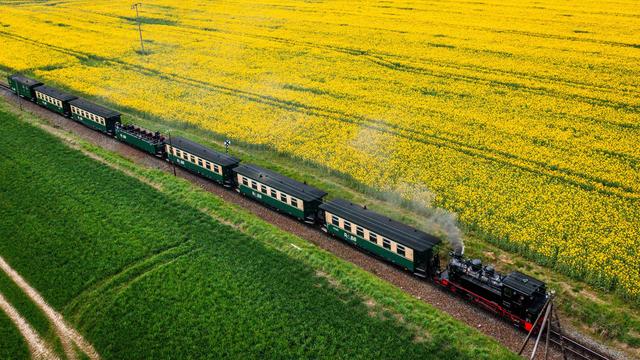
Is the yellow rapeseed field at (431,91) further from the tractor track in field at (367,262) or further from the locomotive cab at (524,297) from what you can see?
the tractor track in field at (367,262)

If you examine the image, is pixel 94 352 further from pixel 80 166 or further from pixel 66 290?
pixel 80 166

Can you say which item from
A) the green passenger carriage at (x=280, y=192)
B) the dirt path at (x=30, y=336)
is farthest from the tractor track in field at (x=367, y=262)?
the dirt path at (x=30, y=336)

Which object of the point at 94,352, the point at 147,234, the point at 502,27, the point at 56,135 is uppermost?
the point at 502,27

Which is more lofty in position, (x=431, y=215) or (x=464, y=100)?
(x=464, y=100)

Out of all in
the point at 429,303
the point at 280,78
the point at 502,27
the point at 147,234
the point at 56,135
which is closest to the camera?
the point at 429,303

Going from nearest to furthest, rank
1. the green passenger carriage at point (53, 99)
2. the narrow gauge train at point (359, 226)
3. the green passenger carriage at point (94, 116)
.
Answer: the narrow gauge train at point (359, 226) < the green passenger carriage at point (94, 116) < the green passenger carriage at point (53, 99)

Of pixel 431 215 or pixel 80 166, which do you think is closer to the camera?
pixel 431 215

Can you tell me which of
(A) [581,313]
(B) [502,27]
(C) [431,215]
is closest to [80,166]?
(C) [431,215]
